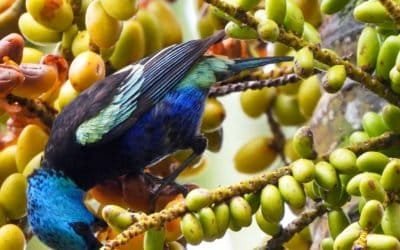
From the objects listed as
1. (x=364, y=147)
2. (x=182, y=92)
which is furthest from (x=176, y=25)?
(x=364, y=147)

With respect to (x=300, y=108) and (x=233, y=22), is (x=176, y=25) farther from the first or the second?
(x=233, y=22)

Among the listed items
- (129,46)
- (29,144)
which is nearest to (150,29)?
(129,46)

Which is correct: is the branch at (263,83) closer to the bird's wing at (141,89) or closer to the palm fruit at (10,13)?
the bird's wing at (141,89)

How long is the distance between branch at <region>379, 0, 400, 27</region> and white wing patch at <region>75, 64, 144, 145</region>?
784 millimetres

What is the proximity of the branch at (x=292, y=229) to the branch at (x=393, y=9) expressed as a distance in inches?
11.6

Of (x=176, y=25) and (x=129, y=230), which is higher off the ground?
(x=129, y=230)

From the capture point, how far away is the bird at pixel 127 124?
187 centimetres

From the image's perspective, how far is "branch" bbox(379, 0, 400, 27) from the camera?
1265 millimetres

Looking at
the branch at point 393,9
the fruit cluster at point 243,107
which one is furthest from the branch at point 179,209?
the branch at point 393,9

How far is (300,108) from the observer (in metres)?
2.10

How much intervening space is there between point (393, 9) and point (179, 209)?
39cm

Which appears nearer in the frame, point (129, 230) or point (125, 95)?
point (129, 230)

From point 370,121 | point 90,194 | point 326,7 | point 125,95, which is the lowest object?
point 90,194

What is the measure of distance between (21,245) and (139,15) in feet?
1.96
